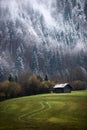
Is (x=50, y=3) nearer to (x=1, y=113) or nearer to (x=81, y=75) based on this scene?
(x=81, y=75)

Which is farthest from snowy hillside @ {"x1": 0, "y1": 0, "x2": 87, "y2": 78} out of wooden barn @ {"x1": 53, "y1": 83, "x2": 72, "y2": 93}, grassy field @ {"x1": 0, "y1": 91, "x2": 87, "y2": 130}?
grassy field @ {"x1": 0, "y1": 91, "x2": 87, "y2": 130}

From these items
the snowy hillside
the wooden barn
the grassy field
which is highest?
the snowy hillside

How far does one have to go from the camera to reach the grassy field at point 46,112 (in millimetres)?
7875

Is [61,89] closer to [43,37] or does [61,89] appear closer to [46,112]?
[46,112]

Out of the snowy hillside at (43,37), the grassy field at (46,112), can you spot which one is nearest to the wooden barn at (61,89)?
the grassy field at (46,112)

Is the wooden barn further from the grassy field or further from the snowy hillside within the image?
the snowy hillside

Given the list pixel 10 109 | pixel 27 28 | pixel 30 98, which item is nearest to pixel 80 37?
pixel 27 28

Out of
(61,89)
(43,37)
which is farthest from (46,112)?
(43,37)

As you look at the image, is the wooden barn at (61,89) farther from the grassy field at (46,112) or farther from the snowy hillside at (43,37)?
the snowy hillside at (43,37)

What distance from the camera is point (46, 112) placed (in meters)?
8.12

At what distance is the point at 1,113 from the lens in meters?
8.20

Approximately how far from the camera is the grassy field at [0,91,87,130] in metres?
7.88

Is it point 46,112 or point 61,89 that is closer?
point 46,112

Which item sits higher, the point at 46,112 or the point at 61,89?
the point at 61,89
